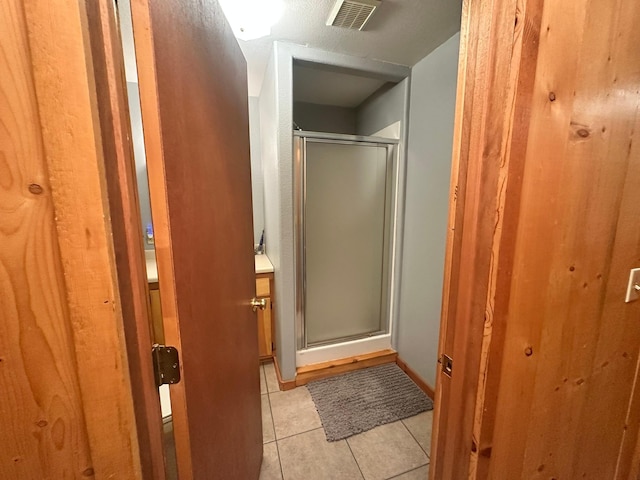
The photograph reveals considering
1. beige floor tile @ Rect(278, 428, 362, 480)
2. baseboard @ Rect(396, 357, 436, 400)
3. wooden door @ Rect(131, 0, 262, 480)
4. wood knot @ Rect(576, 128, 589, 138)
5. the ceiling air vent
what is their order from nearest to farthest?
wooden door @ Rect(131, 0, 262, 480), wood knot @ Rect(576, 128, 589, 138), the ceiling air vent, beige floor tile @ Rect(278, 428, 362, 480), baseboard @ Rect(396, 357, 436, 400)

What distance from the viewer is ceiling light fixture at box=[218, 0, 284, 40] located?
1206mm

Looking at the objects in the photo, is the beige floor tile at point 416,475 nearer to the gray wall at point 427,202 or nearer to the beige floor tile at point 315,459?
A: the beige floor tile at point 315,459

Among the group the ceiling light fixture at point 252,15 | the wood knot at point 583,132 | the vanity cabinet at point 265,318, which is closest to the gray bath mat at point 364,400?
the vanity cabinet at point 265,318

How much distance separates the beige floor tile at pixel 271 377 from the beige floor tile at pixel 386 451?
652 millimetres

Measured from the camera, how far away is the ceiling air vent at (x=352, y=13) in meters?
1.19

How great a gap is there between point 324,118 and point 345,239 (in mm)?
1399

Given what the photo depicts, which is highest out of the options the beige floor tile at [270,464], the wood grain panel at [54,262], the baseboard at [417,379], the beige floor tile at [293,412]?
the wood grain panel at [54,262]

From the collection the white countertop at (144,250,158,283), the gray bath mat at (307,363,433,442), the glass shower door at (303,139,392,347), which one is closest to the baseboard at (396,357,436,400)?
the gray bath mat at (307,363,433,442)

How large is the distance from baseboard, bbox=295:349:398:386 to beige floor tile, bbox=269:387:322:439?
9 cm

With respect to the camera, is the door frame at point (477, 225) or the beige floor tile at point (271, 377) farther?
the beige floor tile at point (271, 377)

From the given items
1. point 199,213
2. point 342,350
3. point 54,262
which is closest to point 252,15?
point 199,213

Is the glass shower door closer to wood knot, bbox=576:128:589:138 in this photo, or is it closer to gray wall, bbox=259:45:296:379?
gray wall, bbox=259:45:296:379

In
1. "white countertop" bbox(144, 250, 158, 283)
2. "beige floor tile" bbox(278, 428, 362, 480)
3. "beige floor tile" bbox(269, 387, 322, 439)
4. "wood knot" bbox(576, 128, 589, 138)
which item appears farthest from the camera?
"beige floor tile" bbox(269, 387, 322, 439)

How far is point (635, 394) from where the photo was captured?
942 millimetres
